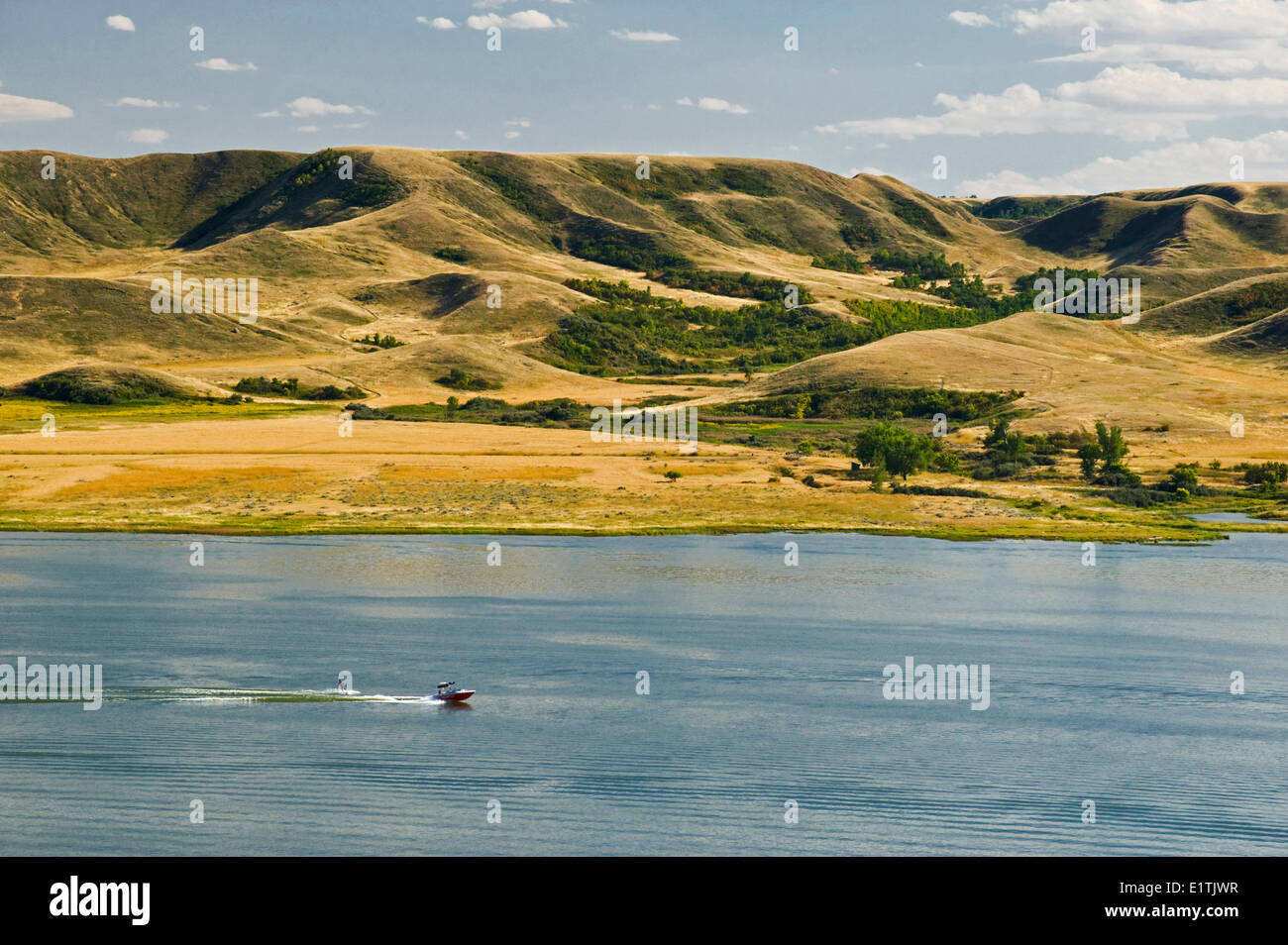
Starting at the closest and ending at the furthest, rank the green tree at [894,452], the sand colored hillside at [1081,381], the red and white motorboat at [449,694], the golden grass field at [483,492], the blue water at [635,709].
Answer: the blue water at [635,709] → the red and white motorboat at [449,694] → the golden grass field at [483,492] → the green tree at [894,452] → the sand colored hillside at [1081,381]

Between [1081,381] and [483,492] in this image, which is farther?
[1081,381]

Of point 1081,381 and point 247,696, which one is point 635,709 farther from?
point 1081,381

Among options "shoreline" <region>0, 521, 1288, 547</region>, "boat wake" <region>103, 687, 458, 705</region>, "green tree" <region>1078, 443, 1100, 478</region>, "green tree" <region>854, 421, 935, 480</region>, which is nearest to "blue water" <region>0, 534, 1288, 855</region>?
"boat wake" <region>103, 687, 458, 705</region>

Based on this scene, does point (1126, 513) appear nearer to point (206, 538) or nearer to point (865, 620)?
Answer: point (865, 620)

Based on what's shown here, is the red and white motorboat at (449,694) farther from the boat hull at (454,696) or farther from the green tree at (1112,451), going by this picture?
the green tree at (1112,451)

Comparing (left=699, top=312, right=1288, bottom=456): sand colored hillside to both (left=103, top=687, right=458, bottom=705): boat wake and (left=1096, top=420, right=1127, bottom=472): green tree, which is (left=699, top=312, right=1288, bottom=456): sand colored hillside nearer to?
(left=1096, top=420, right=1127, bottom=472): green tree

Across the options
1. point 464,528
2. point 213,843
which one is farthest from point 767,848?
point 464,528

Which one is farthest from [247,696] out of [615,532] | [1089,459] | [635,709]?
[1089,459]

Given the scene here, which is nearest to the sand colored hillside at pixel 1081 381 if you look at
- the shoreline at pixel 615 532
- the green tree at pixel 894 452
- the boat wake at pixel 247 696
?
the green tree at pixel 894 452

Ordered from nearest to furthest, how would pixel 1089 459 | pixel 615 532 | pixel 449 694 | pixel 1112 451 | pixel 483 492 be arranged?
pixel 449 694 → pixel 615 532 → pixel 483 492 → pixel 1089 459 → pixel 1112 451
